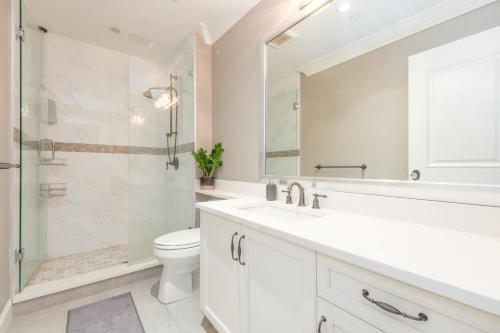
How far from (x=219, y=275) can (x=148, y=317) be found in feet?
2.54

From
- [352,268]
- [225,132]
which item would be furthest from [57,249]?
[352,268]

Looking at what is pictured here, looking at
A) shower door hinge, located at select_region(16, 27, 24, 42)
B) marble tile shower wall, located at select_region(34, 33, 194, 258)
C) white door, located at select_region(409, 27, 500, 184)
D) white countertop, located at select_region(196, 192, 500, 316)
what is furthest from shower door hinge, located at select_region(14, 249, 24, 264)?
white door, located at select_region(409, 27, 500, 184)

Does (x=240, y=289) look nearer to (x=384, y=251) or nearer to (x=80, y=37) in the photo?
(x=384, y=251)

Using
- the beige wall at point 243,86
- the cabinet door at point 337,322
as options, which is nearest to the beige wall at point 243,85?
the beige wall at point 243,86

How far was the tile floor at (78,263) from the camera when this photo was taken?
78.2 inches

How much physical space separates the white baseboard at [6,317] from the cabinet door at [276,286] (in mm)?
1542

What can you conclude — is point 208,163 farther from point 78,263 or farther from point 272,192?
point 78,263

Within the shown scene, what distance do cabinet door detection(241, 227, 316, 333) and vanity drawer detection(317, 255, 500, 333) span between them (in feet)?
0.22

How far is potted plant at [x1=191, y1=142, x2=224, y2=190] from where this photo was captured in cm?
222

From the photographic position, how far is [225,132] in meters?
2.23

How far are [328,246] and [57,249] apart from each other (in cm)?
298

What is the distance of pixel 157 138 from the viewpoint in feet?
8.56

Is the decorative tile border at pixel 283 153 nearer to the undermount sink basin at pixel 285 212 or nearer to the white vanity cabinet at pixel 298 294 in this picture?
the undermount sink basin at pixel 285 212

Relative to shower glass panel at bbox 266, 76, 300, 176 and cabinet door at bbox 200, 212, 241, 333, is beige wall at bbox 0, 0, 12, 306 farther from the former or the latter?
shower glass panel at bbox 266, 76, 300, 176
